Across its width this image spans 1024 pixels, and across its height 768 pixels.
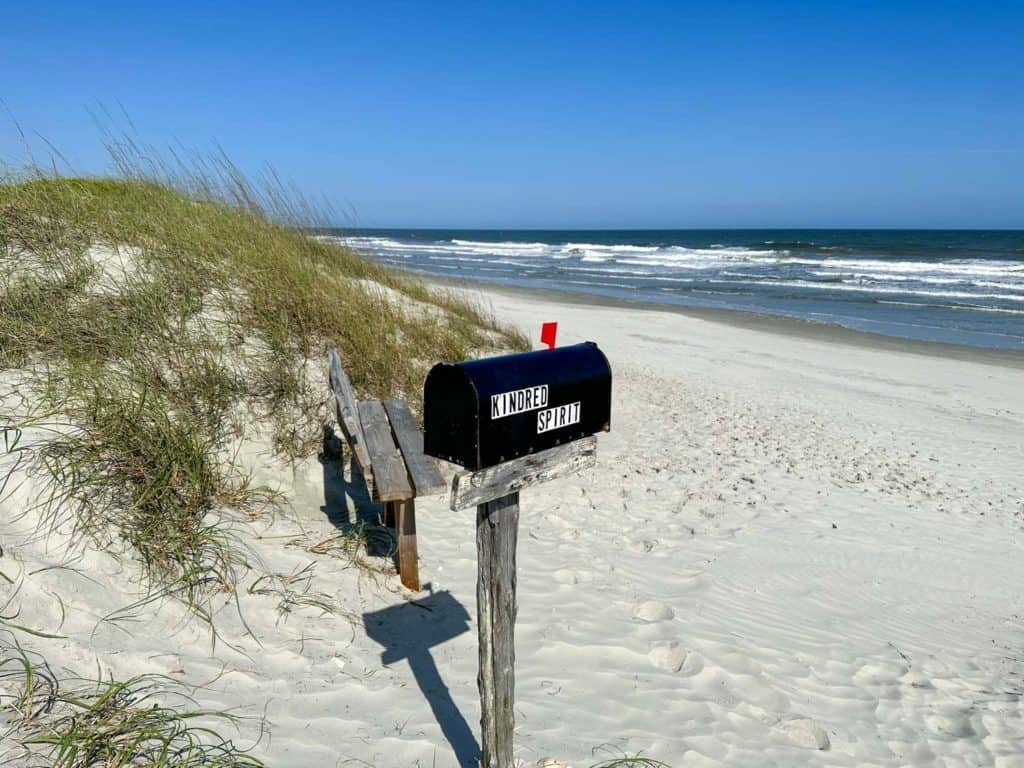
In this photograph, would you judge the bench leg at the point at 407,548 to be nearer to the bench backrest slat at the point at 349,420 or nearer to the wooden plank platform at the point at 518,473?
the bench backrest slat at the point at 349,420

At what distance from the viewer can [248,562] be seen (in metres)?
3.45

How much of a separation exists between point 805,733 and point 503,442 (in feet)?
6.74

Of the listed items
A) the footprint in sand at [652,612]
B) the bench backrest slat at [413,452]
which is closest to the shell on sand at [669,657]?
the footprint in sand at [652,612]

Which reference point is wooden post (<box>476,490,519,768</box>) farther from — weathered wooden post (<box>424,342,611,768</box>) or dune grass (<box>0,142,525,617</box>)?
dune grass (<box>0,142,525,617</box>)

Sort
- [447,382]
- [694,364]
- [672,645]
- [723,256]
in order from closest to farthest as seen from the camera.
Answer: [447,382] < [672,645] < [694,364] < [723,256]

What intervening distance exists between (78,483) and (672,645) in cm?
291

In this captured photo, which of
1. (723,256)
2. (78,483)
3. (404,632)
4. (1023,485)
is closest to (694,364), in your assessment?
(1023,485)

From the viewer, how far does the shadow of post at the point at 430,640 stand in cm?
272

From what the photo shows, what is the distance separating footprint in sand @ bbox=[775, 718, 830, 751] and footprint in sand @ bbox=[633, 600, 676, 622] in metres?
0.83

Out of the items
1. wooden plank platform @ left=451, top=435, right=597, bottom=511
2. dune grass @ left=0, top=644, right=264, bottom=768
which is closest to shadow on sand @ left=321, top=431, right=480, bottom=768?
dune grass @ left=0, top=644, right=264, bottom=768

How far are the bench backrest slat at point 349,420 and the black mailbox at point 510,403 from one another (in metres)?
1.41

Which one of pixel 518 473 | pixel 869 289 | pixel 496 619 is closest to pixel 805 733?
pixel 496 619

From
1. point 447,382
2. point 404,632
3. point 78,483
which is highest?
point 447,382

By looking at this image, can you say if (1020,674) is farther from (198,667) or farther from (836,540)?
(198,667)
